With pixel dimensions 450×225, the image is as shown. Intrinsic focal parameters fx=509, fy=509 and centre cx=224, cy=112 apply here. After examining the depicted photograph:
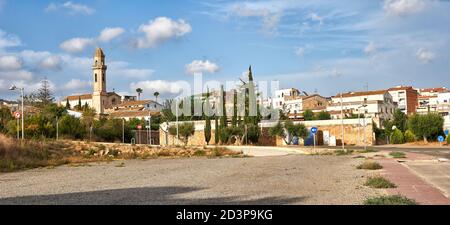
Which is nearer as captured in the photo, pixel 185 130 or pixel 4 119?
pixel 4 119

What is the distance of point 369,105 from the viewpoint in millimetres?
104875

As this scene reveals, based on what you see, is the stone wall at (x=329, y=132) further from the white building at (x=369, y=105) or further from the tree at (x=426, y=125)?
the white building at (x=369, y=105)

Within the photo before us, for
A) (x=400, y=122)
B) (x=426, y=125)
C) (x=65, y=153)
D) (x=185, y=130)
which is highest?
(x=400, y=122)

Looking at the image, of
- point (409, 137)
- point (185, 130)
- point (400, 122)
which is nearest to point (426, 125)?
point (409, 137)

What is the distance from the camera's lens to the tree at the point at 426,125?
65438 mm

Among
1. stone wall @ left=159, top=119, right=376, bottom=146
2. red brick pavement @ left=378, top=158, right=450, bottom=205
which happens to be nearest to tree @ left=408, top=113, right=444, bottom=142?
stone wall @ left=159, top=119, right=376, bottom=146

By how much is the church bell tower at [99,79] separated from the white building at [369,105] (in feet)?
198

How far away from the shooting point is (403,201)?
1016cm

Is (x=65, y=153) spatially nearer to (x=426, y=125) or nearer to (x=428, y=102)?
(x=426, y=125)

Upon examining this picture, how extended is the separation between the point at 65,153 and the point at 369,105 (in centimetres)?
8149

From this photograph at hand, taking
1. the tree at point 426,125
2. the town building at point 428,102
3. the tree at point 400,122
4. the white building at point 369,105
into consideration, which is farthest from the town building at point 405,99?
the tree at point 426,125

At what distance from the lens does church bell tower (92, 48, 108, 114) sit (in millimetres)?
133500
